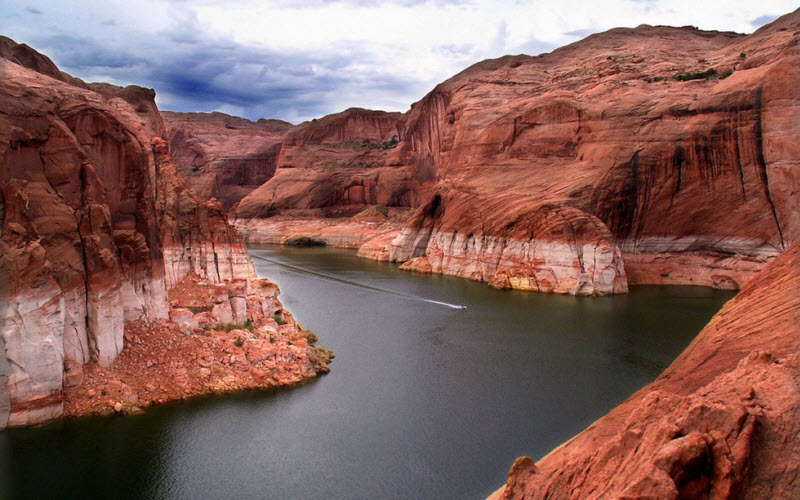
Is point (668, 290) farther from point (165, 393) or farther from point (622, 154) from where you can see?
point (165, 393)

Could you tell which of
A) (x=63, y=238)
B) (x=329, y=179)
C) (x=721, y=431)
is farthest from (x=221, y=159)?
(x=721, y=431)

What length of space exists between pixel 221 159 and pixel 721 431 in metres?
109

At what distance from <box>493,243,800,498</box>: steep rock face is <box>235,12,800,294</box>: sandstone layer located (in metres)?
29.7

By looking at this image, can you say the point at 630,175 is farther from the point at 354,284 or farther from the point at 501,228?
the point at 354,284

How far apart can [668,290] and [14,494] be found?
131 feet

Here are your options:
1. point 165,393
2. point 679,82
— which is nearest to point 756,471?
point 165,393

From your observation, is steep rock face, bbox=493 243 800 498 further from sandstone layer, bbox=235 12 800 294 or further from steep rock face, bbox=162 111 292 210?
steep rock face, bbox=162 111 292 210

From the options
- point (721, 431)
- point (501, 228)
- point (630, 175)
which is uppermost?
point (630, 175)

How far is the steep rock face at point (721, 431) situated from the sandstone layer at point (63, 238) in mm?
12034

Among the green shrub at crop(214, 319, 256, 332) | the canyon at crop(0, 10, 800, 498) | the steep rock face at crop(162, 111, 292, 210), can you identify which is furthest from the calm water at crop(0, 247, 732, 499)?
the steep rock face at crop(162, 111, 292, 210)

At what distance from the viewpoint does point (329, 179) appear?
303ft

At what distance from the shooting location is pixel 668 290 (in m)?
42.1

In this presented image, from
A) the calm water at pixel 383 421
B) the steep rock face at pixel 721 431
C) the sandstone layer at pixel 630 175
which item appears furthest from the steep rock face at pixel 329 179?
the steep rock face at pixel 721 431

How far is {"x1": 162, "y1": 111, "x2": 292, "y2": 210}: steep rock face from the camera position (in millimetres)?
105562
